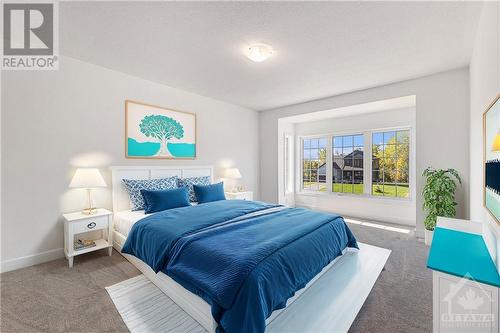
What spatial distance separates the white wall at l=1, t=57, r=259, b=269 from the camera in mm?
2551

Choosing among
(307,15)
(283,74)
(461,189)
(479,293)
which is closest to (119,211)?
(283,74)

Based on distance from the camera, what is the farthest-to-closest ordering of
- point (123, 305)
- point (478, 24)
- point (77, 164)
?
point (77, 164) → point (478, 24) → point (123, 305)

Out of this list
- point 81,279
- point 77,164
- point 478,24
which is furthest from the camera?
point 77,164

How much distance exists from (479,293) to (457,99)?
10.6ft

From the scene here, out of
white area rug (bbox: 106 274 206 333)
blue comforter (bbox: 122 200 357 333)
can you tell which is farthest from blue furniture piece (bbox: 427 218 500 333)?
white area rug (bbox: 106 274 206 333)

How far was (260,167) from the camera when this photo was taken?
5867 millimetres

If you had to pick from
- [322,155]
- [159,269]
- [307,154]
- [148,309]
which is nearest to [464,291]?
[159,269]

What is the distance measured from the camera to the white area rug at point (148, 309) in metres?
1.72

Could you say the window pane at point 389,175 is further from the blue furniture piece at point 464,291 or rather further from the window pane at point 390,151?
the blue furniture piece at point 464,291

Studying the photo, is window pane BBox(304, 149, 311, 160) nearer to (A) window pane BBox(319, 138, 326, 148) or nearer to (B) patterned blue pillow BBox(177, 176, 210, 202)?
(A) window pane BBox(319, 138, 326, 148)

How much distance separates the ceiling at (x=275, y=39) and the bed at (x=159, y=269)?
1.53m

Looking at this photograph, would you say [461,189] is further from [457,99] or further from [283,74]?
[283,74]

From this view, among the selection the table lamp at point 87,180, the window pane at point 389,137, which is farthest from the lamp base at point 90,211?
the window pane at point 389,137

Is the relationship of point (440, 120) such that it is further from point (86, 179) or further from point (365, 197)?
point (86, 179)
